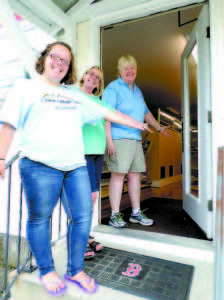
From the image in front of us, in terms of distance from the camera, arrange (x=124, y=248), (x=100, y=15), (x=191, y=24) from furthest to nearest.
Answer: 1. (x=191, y=24)
2. (x=100, y=15)
3. (x=124, y=248)

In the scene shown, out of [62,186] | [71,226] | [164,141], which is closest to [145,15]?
[62,186]

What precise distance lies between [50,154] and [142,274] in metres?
0.95

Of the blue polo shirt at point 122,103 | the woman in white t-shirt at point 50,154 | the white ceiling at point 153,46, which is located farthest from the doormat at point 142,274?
the white ceiling at point 153,46

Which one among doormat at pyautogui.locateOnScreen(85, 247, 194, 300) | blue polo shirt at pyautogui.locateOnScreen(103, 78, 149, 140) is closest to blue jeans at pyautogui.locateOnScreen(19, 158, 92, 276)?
doormat at pyautogui.locateOnScreen(85, 247, 194, 300)

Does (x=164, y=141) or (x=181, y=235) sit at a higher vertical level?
(x=164, y=141)

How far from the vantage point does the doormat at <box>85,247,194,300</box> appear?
1269 mm

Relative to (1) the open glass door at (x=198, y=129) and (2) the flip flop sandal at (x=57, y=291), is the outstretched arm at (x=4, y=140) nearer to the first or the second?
(2) the flip flop sandal at (x=57, y=291)

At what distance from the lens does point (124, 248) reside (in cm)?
183

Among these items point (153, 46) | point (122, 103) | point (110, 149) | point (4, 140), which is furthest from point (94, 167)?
point (153, 46)

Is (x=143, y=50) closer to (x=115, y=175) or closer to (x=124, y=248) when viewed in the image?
(x=115, y=175)

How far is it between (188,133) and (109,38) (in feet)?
6.00

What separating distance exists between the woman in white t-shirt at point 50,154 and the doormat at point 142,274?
0.55ft

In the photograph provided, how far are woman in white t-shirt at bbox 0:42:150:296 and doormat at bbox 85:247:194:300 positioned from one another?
0.17 meters

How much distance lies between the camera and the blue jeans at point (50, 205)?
3.83 ft
